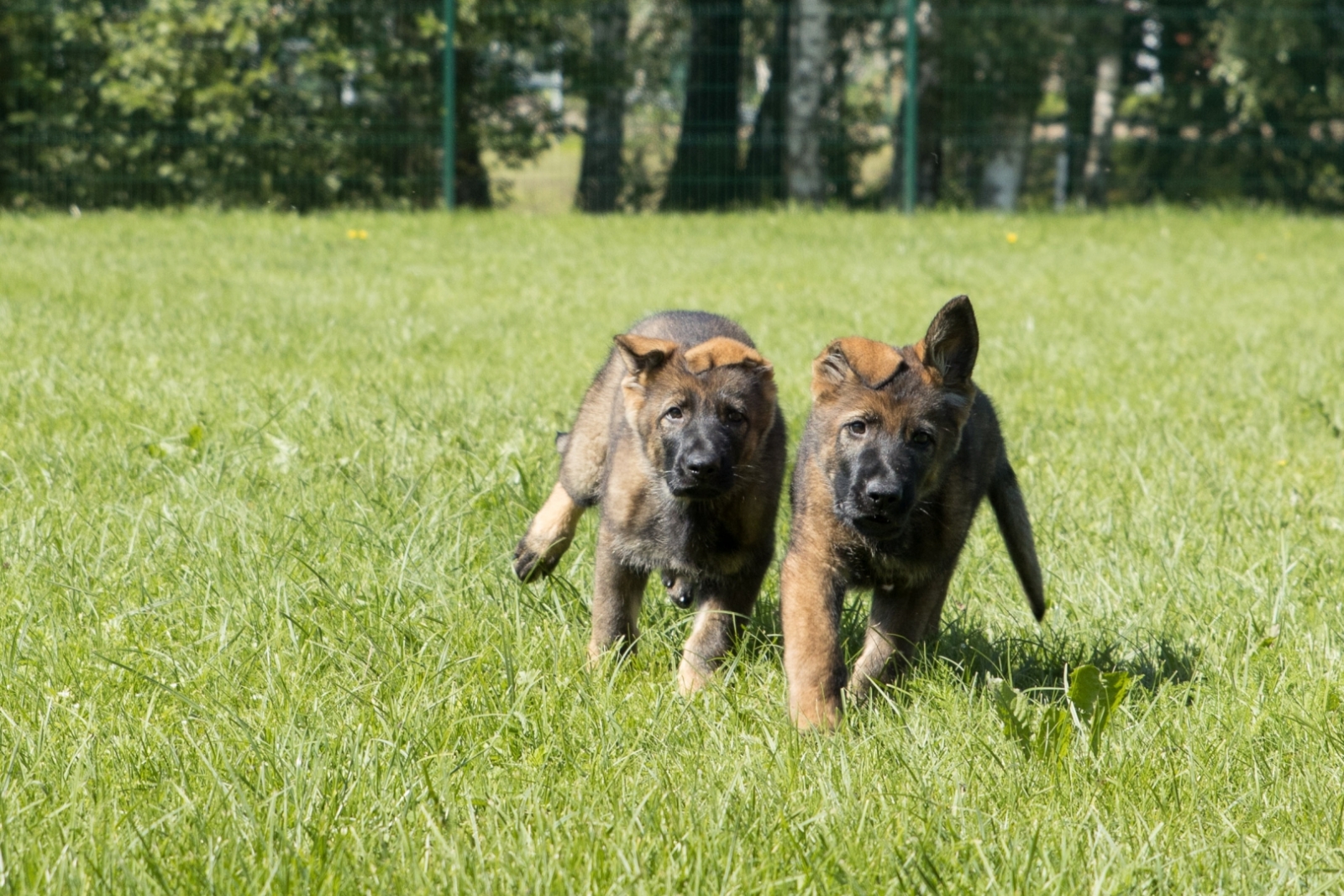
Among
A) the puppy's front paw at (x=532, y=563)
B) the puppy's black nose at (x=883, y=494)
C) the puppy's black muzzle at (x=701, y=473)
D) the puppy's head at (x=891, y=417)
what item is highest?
the puppy's head at (x=891, y=417)

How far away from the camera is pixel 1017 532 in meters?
3.78

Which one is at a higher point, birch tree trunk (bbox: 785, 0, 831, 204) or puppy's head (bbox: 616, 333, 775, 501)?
birch tree trunk (bbox: 785, 0, 831, 204)

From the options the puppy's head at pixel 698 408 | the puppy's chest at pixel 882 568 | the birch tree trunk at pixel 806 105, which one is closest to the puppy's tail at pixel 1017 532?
the puppy's chest at pixel 882 568

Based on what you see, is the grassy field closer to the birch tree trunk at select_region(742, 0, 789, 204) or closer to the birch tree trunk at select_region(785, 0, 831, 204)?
the birch tree trunk at select_region(742, 0, 789, 204)

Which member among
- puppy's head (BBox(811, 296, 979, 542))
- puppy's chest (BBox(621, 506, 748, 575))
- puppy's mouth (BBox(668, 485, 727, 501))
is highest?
puppy's head (BBox(811, 296, 979, 542))

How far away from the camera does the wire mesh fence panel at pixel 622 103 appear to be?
15898 millimetres

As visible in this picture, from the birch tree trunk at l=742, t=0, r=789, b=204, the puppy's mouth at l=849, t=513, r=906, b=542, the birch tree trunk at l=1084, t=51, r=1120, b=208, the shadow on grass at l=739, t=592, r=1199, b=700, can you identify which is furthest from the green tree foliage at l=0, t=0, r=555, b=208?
the puppy's mouth at l=849, t=513, r=906, b=542

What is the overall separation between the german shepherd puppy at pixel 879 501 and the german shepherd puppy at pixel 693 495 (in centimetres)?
19

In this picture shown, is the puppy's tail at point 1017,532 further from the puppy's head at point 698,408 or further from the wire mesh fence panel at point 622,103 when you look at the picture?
the wire mesh fence panel at point 622,103

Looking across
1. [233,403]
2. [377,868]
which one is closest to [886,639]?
[377,868]

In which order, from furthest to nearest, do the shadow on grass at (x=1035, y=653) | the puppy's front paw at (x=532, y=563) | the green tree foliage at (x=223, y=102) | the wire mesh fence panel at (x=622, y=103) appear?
the wire mesh fence panel at (x=622, y=103) → the green tree foliage at (x=223, y=102) → the puppy's front paw at (x=532, y=563) → the shadow on grass at (x=1035, y=653)

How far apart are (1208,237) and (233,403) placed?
11.9m

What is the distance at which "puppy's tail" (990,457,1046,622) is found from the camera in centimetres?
374

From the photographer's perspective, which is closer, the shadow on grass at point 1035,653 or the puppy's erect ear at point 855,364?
the puppy's erect ear at point 855,364
